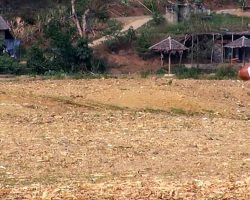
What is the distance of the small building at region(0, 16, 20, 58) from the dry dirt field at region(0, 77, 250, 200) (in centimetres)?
1674

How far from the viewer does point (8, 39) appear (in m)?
43.3

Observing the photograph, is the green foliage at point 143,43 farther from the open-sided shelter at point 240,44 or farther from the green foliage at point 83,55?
the green foliage at point 83,55

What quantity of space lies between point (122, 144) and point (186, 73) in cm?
2005

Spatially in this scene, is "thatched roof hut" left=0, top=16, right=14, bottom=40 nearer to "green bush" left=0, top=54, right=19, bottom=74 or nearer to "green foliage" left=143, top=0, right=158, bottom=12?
"green bush" left=0, top=54, right=19, bottom=74

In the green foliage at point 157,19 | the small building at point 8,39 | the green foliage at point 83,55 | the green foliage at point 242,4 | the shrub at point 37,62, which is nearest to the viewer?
the shrub at point 37,62

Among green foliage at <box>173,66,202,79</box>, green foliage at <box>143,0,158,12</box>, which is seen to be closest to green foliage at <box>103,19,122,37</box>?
green foliage at <box>143,0,158,12</box>

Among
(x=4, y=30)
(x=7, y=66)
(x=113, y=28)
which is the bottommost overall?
(x=7, y=66)

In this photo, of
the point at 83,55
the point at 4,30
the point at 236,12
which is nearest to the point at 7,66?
the point at 83,55

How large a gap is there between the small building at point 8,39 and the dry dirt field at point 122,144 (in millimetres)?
16736

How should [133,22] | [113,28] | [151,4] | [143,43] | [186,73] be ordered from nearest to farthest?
[186,73], [143,43], [113,28], [133,22], [151,4]

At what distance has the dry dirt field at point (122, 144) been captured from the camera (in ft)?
38.3

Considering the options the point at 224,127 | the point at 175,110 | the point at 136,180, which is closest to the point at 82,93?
the point at 175,110

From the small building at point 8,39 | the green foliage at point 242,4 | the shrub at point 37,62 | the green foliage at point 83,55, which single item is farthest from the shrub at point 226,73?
the green foliage at point 242,4

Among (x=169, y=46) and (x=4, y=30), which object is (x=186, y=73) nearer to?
(x=169, y=46)
